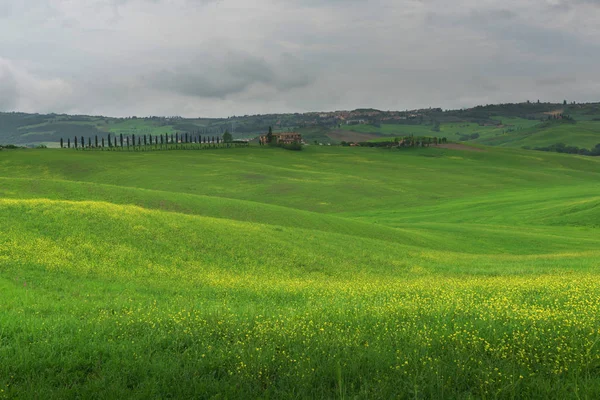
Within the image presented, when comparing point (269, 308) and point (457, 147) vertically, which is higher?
point (457, 147)

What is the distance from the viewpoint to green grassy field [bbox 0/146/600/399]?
25.7ft

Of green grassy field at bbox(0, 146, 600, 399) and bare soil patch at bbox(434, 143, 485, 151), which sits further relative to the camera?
bare soil patch at bbox(434, 143, 485, 151)

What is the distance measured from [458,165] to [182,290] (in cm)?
14375

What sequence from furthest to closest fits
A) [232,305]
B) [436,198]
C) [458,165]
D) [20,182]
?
[458,165] < [436,198] < [20,182] < [232,305]

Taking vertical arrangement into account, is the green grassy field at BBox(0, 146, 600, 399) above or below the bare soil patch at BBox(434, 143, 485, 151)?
below

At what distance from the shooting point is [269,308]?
13.2m

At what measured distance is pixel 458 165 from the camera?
490ft

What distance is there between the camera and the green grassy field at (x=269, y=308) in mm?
7844

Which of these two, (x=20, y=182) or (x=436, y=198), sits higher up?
(x=20, y=182)

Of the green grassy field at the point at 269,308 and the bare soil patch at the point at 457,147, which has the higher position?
the bare soil patch at the point at 457,147

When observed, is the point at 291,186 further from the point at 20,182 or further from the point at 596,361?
the point at 596,361

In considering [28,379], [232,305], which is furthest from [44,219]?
[28,379]

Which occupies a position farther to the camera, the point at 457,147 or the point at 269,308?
the point at 457,147

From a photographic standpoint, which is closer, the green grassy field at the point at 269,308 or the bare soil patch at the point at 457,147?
the green grassy field at the point at 269,308
